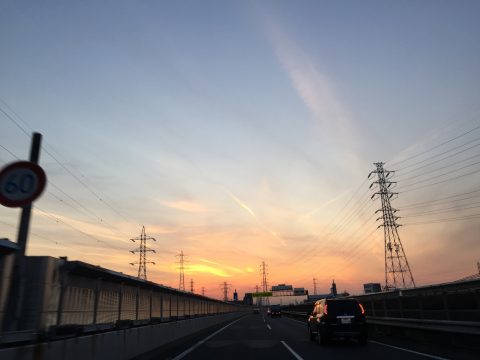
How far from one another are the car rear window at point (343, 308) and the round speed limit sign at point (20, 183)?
14.9 m

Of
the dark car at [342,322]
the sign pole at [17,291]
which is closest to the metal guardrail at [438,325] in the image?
the dark car at [342,322]

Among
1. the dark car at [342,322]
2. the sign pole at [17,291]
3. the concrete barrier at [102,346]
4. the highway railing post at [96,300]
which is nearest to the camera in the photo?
the concrete barrier at [102,346]

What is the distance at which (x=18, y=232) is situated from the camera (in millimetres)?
9820

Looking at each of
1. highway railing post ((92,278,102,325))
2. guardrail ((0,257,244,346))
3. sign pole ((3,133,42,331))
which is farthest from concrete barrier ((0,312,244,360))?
highway railing post ((92,278,102,325))

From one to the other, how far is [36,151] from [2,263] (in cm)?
400

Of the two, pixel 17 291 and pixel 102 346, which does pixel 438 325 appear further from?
pixel 17 291

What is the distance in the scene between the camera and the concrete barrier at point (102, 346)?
831 cm

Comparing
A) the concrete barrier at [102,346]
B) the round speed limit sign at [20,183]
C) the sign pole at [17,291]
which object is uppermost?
the round speed limit sign at [20,183]

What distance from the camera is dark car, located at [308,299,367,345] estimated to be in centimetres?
1914

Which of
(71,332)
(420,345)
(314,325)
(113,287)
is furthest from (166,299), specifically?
(71,332)

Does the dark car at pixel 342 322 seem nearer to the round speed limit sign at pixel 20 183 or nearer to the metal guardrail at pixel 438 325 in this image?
the metal guardrail at pixel 438 325

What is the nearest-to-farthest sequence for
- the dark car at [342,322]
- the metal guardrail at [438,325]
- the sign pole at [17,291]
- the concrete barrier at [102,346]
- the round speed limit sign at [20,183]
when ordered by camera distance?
the round speed limit sign at [20,183]
the concrete barrier at [102,346]
the sign pole at [17,291]
the metal guardrail at [438,325]
the dark car at [342,322]

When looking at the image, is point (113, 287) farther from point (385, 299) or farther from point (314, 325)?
point (385, 299)

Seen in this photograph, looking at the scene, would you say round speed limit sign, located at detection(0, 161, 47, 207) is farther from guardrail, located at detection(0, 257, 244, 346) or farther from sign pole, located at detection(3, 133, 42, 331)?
guardrail, located at detection(0, 257, 244, 346)
